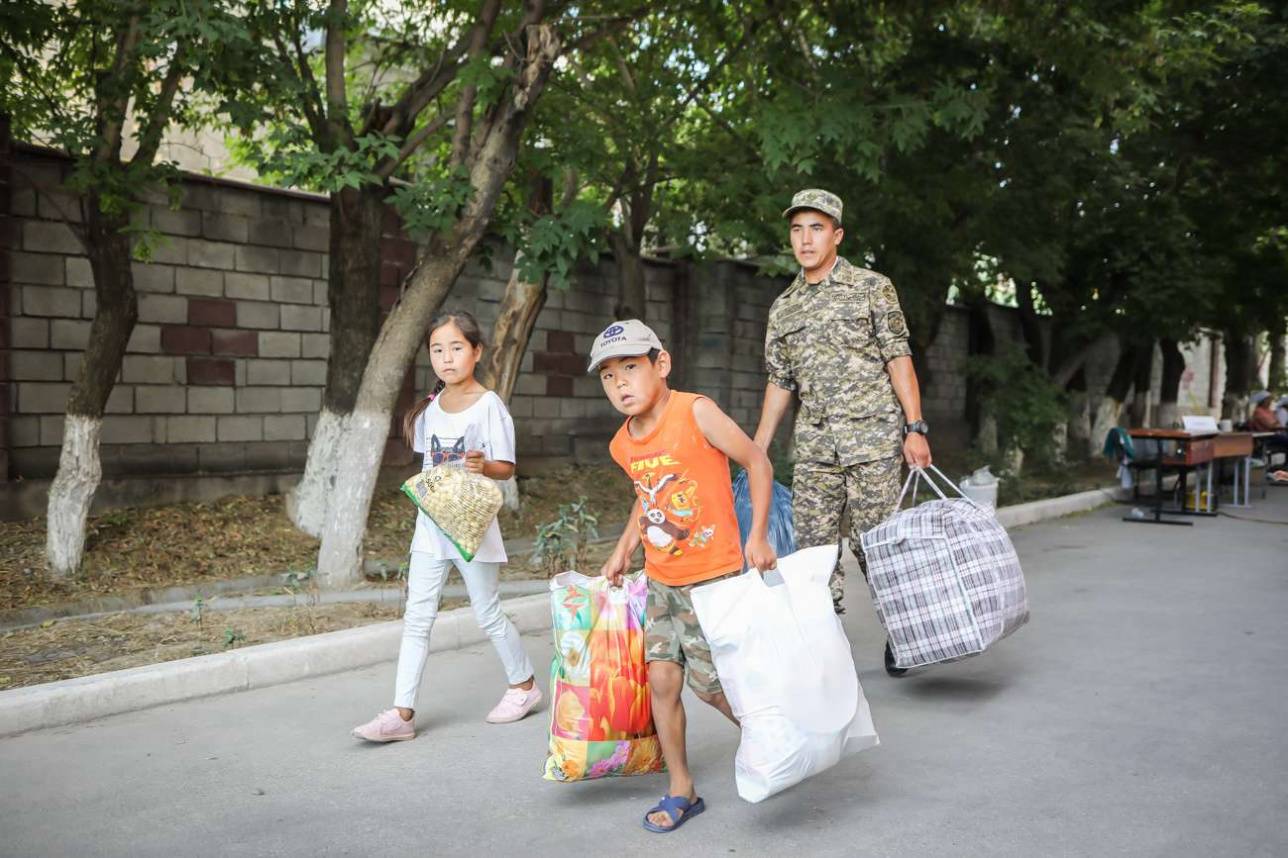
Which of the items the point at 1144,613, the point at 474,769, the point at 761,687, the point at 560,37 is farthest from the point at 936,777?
the point at 560,37

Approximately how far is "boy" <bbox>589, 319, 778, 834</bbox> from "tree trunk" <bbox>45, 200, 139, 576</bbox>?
555 centimetres

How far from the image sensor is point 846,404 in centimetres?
508

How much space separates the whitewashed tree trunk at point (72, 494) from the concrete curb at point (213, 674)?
8.80 feet

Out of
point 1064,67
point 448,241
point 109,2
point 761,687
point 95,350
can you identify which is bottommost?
point 761,687

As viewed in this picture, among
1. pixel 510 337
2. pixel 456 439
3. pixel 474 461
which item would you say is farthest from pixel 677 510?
pixel 510 337

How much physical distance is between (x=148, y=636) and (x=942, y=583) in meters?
4.22

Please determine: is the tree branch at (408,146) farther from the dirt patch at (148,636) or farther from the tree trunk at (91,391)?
the dirt patch at (148,636)

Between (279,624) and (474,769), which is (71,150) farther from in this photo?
(474,769)

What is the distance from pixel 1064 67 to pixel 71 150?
27.9ft

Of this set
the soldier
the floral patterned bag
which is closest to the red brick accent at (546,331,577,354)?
the soldier

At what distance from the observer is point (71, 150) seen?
730 cm

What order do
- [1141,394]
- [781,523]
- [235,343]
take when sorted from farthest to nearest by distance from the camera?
[1141,394]
[235,343]
[781,523]

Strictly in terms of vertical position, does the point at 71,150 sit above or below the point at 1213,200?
below

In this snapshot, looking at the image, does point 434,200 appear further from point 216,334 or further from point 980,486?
point 980,486
